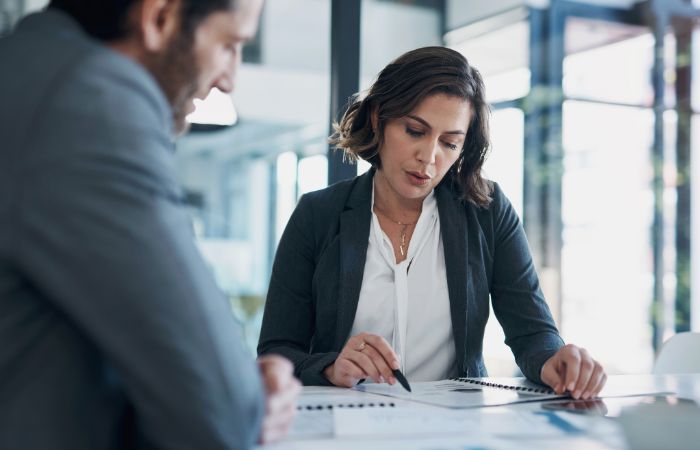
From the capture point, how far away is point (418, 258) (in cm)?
214

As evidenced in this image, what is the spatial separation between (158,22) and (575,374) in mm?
1087

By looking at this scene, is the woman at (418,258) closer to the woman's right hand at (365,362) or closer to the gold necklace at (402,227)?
the gold necklace at (402,227)

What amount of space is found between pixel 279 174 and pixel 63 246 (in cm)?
356

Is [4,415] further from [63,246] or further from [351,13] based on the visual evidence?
[351,13]

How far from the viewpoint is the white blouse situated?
205 centimetres

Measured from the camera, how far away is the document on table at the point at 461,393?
4.75 feet

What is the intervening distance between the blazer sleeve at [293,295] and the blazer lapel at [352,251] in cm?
9

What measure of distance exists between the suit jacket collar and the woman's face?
104 mm

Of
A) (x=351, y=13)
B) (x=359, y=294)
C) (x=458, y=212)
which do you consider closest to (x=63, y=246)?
(x=359, y=294)

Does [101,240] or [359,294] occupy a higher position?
[101,240]

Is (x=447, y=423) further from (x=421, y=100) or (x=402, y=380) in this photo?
(x=421, y=100)

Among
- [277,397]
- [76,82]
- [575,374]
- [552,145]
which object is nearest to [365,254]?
[575,374]

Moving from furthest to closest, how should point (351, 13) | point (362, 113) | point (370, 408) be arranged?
point (351, 13)
point (362, 113)
point (370, 408)

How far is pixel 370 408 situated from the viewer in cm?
133
